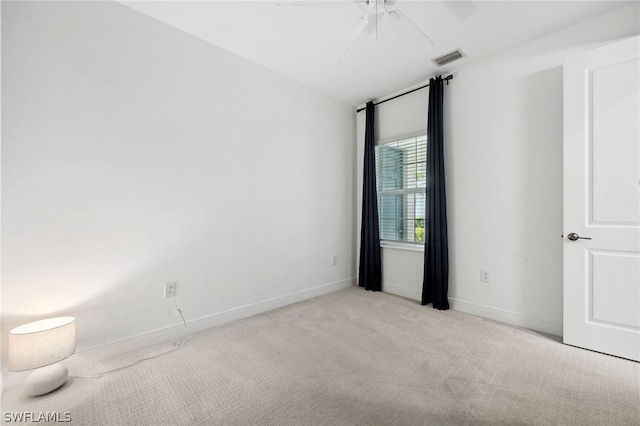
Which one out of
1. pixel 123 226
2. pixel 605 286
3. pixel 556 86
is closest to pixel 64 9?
pixel 123 226

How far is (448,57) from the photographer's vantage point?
2.72m

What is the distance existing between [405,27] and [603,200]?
192cm

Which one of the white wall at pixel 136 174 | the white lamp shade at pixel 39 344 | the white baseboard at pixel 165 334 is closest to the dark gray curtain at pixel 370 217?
the white baseboard at pixel 165 334

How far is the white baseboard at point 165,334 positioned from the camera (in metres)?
1.83

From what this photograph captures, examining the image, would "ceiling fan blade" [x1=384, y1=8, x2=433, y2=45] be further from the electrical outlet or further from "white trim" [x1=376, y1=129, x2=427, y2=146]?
the electrical outlet

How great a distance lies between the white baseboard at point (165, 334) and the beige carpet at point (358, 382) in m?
0.08

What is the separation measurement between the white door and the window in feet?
4.58

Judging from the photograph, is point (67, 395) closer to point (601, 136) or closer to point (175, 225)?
point (175, 225)

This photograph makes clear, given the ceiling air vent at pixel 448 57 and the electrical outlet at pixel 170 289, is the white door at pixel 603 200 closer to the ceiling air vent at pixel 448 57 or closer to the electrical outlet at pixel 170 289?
the ceiling air vent at pixel 448 57

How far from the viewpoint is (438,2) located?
2027 millimetres

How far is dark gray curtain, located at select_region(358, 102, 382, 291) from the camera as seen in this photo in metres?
3.66

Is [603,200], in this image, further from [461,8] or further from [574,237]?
[461,8]

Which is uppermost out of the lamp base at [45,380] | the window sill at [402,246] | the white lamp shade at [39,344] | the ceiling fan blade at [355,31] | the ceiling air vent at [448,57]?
the ceiling air vent at [448,57]

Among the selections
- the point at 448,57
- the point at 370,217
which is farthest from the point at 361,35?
the point at 370,217
